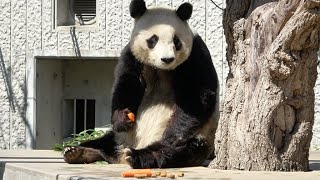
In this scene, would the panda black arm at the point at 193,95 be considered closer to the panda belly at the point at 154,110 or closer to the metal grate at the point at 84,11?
the panda belly at the point at 154,110

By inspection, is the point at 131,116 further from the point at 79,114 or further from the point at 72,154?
the point at 79,114

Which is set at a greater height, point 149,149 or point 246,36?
point 246,36

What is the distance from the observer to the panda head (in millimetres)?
7324

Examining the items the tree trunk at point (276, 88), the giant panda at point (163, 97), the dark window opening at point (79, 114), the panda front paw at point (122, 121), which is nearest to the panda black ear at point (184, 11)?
the giant panda at point (163, 97)

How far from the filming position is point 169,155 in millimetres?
6863

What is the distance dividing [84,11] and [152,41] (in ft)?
19.0

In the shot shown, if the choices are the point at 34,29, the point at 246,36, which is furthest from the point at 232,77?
the point at 34,29

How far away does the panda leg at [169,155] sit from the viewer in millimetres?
6707

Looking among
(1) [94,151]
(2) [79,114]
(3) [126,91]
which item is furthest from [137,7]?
(2) [79,114]

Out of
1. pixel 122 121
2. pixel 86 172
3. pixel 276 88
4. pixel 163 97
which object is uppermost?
pixel 276 88

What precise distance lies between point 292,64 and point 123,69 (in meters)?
1.73

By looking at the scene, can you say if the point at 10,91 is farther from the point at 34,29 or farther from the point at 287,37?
the point at 287,37

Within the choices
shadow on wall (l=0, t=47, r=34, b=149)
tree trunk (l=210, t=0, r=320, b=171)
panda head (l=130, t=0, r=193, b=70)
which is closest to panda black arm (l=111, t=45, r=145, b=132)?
panda head (l=130, t=0, r=193, b=70)

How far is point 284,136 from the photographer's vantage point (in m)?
6.45
